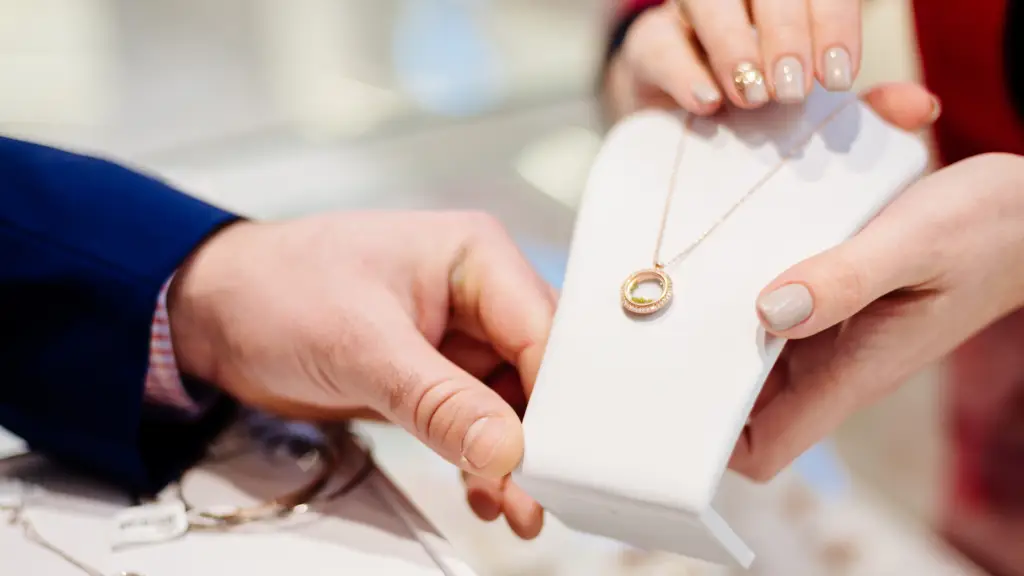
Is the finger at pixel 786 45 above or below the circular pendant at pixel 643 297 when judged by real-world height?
above

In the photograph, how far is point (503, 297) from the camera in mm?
409

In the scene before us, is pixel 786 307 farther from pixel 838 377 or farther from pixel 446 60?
pixel 446 60

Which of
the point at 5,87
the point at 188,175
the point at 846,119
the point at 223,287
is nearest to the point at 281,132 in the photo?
the point at 188,175

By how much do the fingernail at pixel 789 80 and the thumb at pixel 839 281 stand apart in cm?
7

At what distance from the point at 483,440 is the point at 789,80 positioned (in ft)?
0.63

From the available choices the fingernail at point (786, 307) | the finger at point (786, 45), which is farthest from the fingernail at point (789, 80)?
the fingernail at point (786, 307)

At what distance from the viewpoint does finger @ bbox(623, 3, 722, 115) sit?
0.40 metres

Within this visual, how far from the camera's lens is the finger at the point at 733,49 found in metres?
0.39

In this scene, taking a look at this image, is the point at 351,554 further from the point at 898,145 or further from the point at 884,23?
the point at 884,23

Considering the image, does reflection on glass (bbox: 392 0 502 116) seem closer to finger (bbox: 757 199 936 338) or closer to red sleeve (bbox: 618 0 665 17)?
red sleeve (bbox: 618 0 665 17)

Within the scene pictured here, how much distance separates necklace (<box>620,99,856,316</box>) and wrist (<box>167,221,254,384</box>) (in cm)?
18

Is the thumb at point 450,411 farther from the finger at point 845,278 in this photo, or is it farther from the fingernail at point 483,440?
the finger at point 845,278

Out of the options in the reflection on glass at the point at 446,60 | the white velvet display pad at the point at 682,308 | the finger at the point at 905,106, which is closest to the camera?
the white velvet display pad at the point at 682,308

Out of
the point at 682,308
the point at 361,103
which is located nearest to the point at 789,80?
the point at 682,308
